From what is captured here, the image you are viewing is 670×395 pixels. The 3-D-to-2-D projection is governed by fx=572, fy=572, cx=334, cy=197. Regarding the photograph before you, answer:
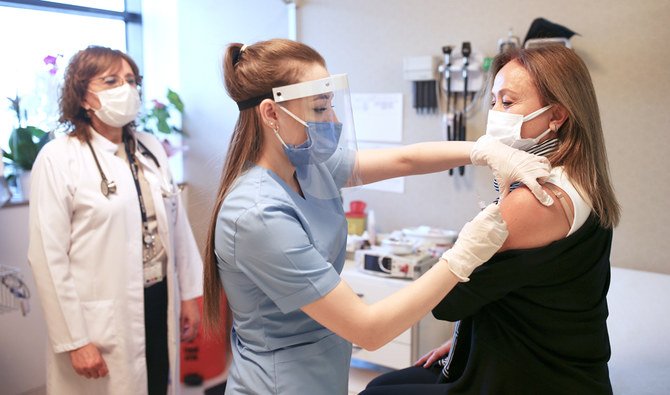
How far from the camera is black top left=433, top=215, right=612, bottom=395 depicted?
1.17 m

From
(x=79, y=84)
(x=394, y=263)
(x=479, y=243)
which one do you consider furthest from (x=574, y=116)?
(x=79, y=84)

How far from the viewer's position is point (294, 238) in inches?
44.9

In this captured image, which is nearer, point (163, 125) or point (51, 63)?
point (51, 63)

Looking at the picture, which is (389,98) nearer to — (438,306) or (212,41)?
(212,41)

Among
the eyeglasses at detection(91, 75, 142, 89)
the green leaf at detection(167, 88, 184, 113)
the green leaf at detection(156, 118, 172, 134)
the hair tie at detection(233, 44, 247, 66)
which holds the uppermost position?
the green leaf at detection(167, 88, 184, 113)

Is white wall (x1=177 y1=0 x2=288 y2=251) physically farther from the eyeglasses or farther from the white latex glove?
the white latex glove

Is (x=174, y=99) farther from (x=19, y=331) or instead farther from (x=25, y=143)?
(x=19, y=331)

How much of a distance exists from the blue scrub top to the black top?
→ 0.95 ft

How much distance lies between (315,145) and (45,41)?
8.08 feet

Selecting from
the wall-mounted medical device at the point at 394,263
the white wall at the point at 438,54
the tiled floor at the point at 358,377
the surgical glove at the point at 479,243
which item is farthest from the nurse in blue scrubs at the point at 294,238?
the tiled floor at the point at 358,377

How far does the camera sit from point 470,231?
1.14m

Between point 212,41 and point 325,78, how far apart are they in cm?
228

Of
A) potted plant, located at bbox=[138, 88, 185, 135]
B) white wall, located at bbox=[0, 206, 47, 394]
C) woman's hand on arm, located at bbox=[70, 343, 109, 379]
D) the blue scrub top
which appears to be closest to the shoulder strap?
the blue scrub top

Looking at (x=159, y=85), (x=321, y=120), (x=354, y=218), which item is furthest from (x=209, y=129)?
(x=321, y=120)
